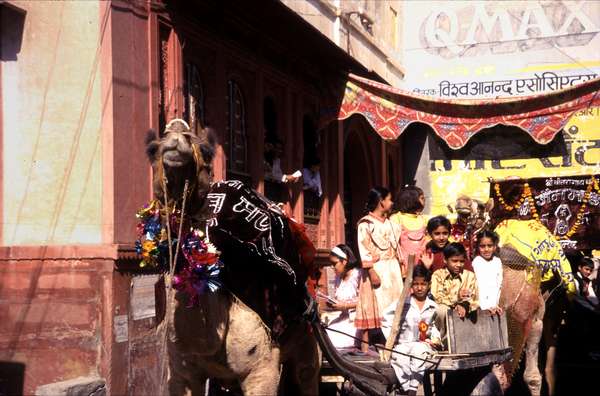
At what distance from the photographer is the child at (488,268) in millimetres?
8906

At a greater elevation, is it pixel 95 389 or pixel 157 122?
pixel 157 122

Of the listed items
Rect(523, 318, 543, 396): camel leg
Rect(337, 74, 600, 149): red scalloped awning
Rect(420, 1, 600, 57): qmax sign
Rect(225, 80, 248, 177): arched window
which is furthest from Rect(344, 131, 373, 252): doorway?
Rect(523, 318, 543, 396): camel leg

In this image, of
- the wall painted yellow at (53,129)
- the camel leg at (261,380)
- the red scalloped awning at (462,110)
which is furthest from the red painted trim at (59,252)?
the red scalloped awning at (462,110)

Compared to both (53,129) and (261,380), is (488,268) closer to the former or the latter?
(261,380)

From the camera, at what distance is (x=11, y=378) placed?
841cm

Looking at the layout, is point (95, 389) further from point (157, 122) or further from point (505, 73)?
point (505, 73)

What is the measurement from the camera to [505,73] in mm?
15500

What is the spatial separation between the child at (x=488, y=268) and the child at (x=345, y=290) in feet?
4.25

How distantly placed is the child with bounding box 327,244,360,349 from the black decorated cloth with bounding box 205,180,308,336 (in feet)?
8.26

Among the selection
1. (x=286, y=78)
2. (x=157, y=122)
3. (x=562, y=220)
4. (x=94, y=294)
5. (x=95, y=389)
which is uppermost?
(x=286, y=78)

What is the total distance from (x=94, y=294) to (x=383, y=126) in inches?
181

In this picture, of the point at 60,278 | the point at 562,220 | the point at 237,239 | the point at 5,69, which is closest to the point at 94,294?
the point at 60,278

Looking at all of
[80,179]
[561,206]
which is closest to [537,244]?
[561,206]

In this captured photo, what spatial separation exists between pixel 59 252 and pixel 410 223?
3562 mm
